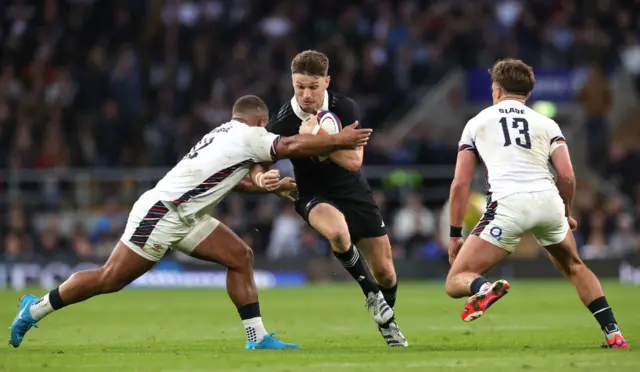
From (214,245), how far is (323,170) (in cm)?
143

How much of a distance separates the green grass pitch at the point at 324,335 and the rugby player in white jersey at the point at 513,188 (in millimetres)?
646

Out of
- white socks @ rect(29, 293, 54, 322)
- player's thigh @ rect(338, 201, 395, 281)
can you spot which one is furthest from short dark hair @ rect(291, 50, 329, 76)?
white socks @ rect(29, 293, 54, 322)

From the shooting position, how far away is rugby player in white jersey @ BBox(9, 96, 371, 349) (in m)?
9.91

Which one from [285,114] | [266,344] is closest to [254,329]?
[266,344]

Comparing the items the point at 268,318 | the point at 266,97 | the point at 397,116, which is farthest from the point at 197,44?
the point at 268,318

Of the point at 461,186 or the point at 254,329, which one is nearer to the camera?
the point at 461,186

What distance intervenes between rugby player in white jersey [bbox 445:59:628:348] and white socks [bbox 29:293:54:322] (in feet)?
11.0

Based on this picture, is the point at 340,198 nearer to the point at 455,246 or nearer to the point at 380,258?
the point at 380,258

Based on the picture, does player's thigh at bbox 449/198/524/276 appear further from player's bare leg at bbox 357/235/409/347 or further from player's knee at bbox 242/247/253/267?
player's knee at bbox 242/247/253/267

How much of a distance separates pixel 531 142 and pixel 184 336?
4500 millimetres

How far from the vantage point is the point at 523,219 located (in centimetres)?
946

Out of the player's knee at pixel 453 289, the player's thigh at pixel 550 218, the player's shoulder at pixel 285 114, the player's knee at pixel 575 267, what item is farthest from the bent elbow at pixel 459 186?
the player's shoulder at pixel 285 114

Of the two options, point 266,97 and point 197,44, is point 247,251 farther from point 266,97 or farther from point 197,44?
point 197,44

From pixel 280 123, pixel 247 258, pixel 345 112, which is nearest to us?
pixel 247 258
